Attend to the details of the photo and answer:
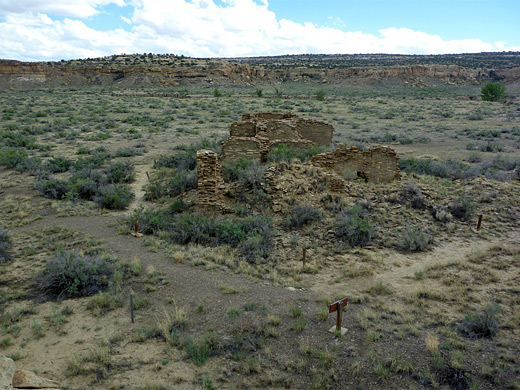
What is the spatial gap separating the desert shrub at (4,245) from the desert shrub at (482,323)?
924 cm

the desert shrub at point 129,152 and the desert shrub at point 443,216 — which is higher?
the desert shrub at point 129,152

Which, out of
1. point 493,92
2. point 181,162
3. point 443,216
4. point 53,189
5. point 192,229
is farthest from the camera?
point 493,92

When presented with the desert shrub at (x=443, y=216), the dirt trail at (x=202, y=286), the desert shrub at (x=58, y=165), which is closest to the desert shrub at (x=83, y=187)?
the desert shrub at (x=58, y=165)

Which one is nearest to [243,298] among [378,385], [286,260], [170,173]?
Result: [286,260]

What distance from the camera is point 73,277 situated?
7305mm

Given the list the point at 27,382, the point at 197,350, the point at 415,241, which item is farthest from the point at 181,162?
the point at 27,382

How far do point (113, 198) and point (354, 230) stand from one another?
Answer: 7.61 meters

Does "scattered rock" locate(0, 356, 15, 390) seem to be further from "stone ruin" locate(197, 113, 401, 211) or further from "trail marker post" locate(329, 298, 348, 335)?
"stone ruin" locate(197, 113, 401, 211)

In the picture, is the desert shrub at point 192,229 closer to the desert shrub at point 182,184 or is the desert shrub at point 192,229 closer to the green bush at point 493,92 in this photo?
the desert shrub at point 182,184

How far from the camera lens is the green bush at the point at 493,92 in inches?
1708

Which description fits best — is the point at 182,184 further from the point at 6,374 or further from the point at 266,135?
the point at 6,374

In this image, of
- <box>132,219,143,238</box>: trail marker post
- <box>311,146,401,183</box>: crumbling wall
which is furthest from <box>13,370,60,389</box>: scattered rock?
<box>311,146,401,183</box>: crumbling wall

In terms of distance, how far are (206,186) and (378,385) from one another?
6888mm

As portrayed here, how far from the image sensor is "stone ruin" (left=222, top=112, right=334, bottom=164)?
12781 mm
